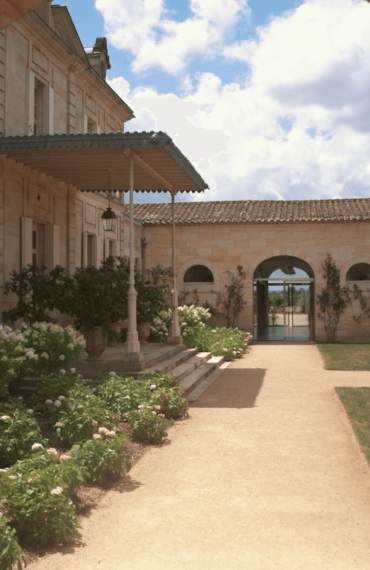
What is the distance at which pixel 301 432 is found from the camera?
705 centimetres

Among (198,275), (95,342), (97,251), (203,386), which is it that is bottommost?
(203,386)

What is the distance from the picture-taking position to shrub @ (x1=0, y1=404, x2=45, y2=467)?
16.4ft

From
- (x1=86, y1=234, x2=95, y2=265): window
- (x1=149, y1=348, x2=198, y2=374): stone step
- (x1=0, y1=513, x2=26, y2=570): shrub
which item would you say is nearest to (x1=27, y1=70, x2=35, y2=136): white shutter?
(x1=86, y1=234, x2=95, y2=265): window

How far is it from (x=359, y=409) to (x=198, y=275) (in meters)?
13.7

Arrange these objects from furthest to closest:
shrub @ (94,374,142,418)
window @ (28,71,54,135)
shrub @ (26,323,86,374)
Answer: window @ (28,71,54,135), shrub @ (26,323,86,374), shrub @ (94,374,142,418)

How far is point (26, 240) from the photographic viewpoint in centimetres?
1095

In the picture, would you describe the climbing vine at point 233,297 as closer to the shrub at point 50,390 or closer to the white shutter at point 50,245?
the white shutter at point 50,245

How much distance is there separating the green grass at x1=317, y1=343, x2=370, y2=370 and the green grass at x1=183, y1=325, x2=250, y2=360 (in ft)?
7.50

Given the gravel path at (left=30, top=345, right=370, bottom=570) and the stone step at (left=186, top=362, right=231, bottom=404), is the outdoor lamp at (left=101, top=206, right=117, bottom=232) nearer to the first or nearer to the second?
the stone step at (left=186, top=362, right=231, bottom=404)

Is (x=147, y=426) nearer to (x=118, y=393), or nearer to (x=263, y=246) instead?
(x=118, y=393)

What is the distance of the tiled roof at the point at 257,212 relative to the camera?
2059cm

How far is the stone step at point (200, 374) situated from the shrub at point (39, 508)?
5508mm

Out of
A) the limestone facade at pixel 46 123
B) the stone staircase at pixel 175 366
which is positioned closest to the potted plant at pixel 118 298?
the stone staircase at pixel 175 366

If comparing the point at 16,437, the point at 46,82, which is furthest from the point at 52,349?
the point at 46,82
